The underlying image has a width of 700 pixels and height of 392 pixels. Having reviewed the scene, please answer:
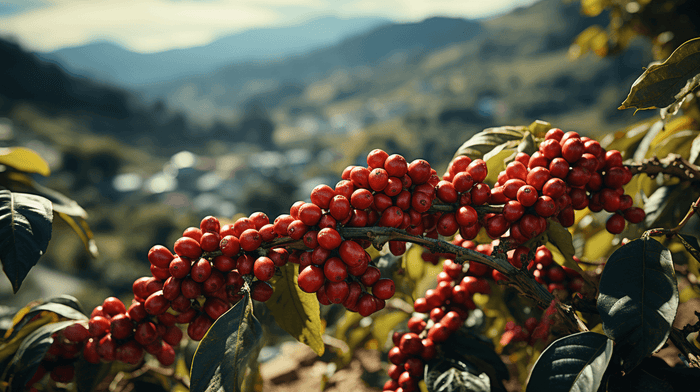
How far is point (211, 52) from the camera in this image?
147125 mm

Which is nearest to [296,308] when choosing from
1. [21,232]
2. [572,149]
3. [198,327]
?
[198,327]

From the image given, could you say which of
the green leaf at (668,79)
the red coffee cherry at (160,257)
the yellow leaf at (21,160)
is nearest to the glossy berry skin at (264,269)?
the red coffee cherry at (160,257)

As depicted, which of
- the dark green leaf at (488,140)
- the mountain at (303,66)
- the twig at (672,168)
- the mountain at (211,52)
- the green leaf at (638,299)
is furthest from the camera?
the mountain at (211,52)

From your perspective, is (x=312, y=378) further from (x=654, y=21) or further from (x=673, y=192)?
(x=654, y=21)

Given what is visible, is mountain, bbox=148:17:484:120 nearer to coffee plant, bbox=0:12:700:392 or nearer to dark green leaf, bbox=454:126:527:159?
dark green leaf, bbox=454:126:527:159

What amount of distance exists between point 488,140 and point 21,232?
4.05 ft

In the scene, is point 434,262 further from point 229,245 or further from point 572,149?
point 229,245

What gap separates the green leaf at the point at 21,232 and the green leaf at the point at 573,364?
3.60 feet

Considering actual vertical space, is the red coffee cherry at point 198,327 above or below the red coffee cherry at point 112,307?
above

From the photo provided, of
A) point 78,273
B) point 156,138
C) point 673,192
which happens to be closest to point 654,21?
point 673,192

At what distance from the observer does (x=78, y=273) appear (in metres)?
19.2

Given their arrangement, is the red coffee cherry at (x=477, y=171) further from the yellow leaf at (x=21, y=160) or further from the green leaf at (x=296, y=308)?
the yellow leaf at (x=21, y=160)

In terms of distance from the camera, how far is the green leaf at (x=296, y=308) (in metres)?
0.99

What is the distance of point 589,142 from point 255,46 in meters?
164
